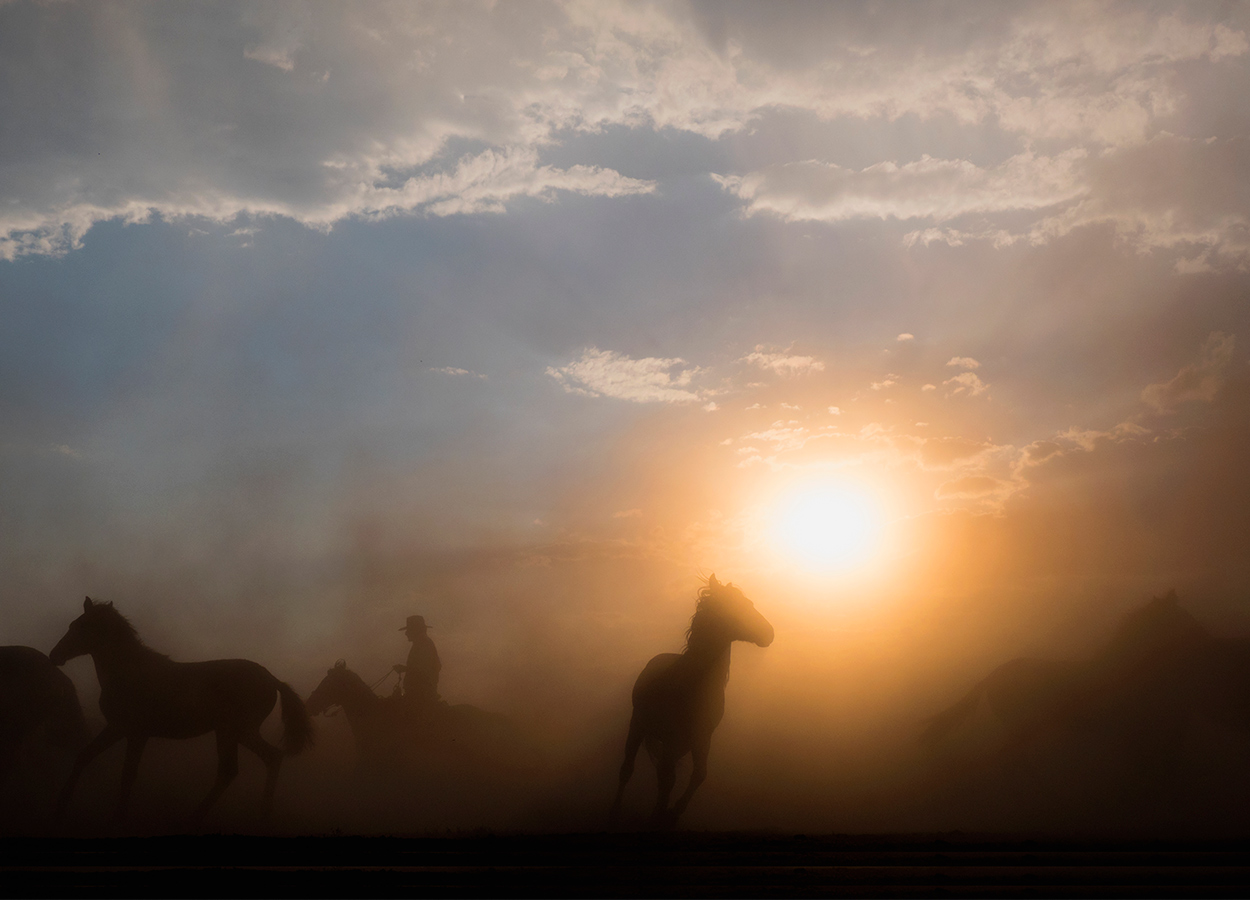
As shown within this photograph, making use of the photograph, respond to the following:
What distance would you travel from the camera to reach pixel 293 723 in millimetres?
12141

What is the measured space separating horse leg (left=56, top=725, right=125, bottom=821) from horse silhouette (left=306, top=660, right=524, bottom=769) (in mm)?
3758

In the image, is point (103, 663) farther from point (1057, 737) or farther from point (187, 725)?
point (1057, 737)

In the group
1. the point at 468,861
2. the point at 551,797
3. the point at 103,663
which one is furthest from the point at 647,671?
the point at 103,663

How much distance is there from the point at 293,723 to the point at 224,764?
1.23m

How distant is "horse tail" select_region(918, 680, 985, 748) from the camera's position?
1338 centimetres

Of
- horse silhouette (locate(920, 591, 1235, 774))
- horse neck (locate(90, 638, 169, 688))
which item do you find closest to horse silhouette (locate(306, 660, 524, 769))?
horse neck (locate(90, 638, 169, 688))

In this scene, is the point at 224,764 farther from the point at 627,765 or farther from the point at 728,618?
the point at 728,618

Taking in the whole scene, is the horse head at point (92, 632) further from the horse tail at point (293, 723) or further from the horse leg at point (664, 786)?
Answer: the horse leg at point (664, 786)

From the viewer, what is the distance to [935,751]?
1346cm

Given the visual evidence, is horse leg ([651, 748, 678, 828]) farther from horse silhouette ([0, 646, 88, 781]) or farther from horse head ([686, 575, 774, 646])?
horse silhouette ([0, 646, 88, 781])

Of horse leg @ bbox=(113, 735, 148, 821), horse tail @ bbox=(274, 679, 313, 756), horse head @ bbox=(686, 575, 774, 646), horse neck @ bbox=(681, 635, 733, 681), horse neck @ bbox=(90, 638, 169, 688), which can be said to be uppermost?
horse head @ bbox=(686, 575, 774, 646)

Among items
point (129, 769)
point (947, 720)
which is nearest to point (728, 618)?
point (947, 720)

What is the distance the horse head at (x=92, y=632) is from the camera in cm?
1184

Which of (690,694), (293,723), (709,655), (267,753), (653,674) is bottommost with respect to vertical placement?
(267,753)
